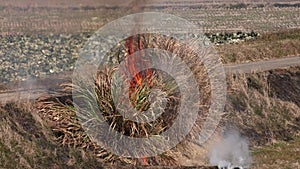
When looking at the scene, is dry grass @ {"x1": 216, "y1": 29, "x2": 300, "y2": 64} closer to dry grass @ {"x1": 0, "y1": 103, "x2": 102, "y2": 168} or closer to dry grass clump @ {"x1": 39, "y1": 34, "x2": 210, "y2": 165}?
dry grass clump @ {"x1": 39, "y1": 34, "x2": 210, "y2": 165}

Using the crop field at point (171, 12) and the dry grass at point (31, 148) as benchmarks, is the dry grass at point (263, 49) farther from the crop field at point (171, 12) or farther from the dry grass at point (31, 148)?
the dry grass at point (31, 148)

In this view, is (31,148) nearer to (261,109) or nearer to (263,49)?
(261,109)

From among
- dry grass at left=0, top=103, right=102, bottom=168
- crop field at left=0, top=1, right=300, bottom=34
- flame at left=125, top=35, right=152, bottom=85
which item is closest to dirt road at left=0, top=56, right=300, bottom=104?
dry grass at left=0, top=103, right=102, bottom=168

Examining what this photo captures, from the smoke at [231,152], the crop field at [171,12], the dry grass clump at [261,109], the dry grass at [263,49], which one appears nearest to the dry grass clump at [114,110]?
the smoke at [231,152]

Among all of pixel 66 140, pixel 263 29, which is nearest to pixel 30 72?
pixel 66 140

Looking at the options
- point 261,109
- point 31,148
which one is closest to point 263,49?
point 261,109

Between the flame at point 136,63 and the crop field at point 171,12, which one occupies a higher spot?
the crop field at point 171,12
